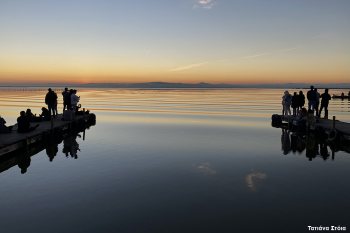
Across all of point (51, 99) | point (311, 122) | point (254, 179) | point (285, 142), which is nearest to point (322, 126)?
point (311, 122)

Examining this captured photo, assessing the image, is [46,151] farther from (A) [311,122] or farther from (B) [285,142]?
(A) [311,122]

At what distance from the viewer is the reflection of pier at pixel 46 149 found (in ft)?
50.2

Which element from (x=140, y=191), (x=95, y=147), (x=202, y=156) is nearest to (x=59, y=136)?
(x=95, y=147)

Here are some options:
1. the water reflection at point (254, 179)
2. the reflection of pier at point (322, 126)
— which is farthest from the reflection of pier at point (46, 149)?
the reflection of pier at point (322, 126)

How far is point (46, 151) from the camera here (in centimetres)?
1859

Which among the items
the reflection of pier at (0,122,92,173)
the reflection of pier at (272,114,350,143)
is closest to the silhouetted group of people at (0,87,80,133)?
the reflection of pier at (0,122,92,173)

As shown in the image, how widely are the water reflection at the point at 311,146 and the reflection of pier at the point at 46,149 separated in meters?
11.8

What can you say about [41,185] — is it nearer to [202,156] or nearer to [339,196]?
[202,156]

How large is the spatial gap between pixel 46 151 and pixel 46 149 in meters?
0.57

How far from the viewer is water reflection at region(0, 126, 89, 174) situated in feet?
49.6

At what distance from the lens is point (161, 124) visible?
29125 millimetres

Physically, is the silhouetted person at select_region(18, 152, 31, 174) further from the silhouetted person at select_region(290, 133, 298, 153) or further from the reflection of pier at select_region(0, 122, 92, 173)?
the silhouetted person at select_region(290, 133, 298, 153)

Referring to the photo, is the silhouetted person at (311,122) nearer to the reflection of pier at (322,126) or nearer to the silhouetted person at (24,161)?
the reflection of pier at (322,126)

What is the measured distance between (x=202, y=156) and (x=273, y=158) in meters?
3.39
